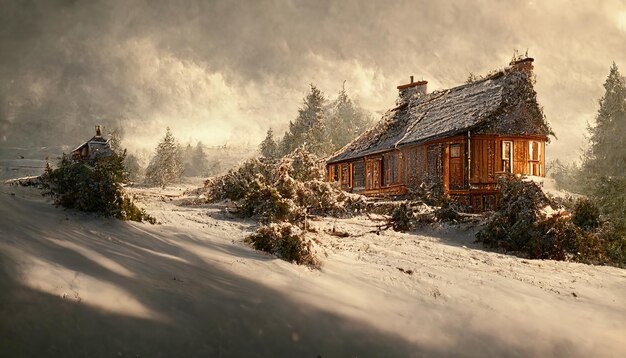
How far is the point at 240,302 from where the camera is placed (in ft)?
15.3

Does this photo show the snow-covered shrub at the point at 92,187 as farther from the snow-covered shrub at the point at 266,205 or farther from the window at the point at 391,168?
the window at the point at 391,168

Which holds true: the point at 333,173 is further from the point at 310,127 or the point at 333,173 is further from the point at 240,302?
the point at 240,302

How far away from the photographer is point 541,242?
12.2 metres

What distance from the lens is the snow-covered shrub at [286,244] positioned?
7180mm

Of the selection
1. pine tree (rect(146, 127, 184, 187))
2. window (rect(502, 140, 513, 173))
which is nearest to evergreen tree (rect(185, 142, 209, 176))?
pine tree (rect(146, 127, 184, 187))

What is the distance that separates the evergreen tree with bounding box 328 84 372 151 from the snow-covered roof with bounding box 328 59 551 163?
38.5 meters

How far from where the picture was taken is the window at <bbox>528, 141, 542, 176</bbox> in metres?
22.5

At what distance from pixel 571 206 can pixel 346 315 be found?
50.5ft

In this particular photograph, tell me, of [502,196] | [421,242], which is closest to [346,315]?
[421,242]

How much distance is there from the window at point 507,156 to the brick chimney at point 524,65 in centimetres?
373

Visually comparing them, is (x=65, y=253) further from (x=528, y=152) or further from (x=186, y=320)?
(x=528, y=152)

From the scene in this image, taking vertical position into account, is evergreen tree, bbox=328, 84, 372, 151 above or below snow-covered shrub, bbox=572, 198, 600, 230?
above

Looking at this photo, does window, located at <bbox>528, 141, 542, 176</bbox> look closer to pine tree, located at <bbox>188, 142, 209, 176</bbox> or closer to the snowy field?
the snowy field

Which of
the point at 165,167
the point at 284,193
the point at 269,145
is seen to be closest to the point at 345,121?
the point at 269,145
